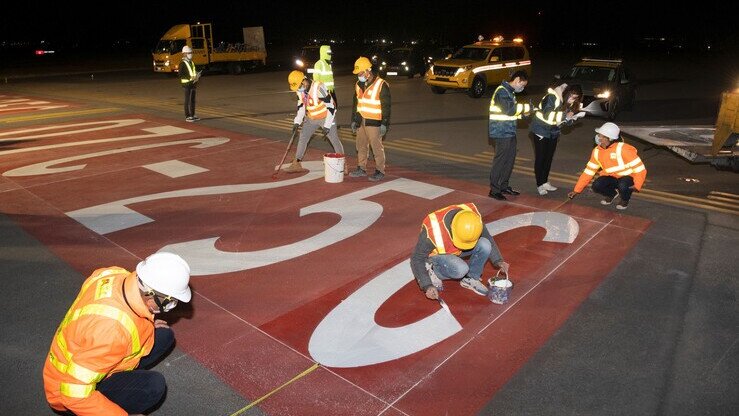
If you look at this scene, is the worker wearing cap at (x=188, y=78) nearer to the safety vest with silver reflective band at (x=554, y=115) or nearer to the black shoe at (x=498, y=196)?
the black shoe at (x=498, y=196)

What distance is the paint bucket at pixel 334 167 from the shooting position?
8.87 meters

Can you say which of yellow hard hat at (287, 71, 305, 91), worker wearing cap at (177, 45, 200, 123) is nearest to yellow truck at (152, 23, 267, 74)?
worker wearing cap at (177, 45, 200, 123)

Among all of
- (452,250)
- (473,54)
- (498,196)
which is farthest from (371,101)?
(473,54)

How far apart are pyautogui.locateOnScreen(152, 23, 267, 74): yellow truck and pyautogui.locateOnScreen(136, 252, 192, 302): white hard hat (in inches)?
1054

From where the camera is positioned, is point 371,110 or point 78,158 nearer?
point 371,110

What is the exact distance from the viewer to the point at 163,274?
9.68 feet

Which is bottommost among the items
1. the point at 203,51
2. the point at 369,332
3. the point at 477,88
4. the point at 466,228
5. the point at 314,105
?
the point at 369,332

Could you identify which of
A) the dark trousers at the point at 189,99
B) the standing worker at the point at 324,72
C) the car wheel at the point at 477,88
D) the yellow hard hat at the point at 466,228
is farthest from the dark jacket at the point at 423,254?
the car wheel at the point at 477,88

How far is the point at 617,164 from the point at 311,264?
5.02 meters

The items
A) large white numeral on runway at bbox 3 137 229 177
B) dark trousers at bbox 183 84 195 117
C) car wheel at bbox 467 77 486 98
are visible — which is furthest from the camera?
car wheel at bbox 467 77 486 98

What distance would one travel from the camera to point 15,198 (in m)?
8.22

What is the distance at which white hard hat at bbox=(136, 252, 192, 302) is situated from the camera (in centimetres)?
294

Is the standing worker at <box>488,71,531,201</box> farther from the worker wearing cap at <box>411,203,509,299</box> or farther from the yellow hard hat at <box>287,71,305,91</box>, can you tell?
the yellow hard hat at <box>287,71,305,91</box>

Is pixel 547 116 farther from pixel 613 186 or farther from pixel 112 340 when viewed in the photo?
pixel 112 340
